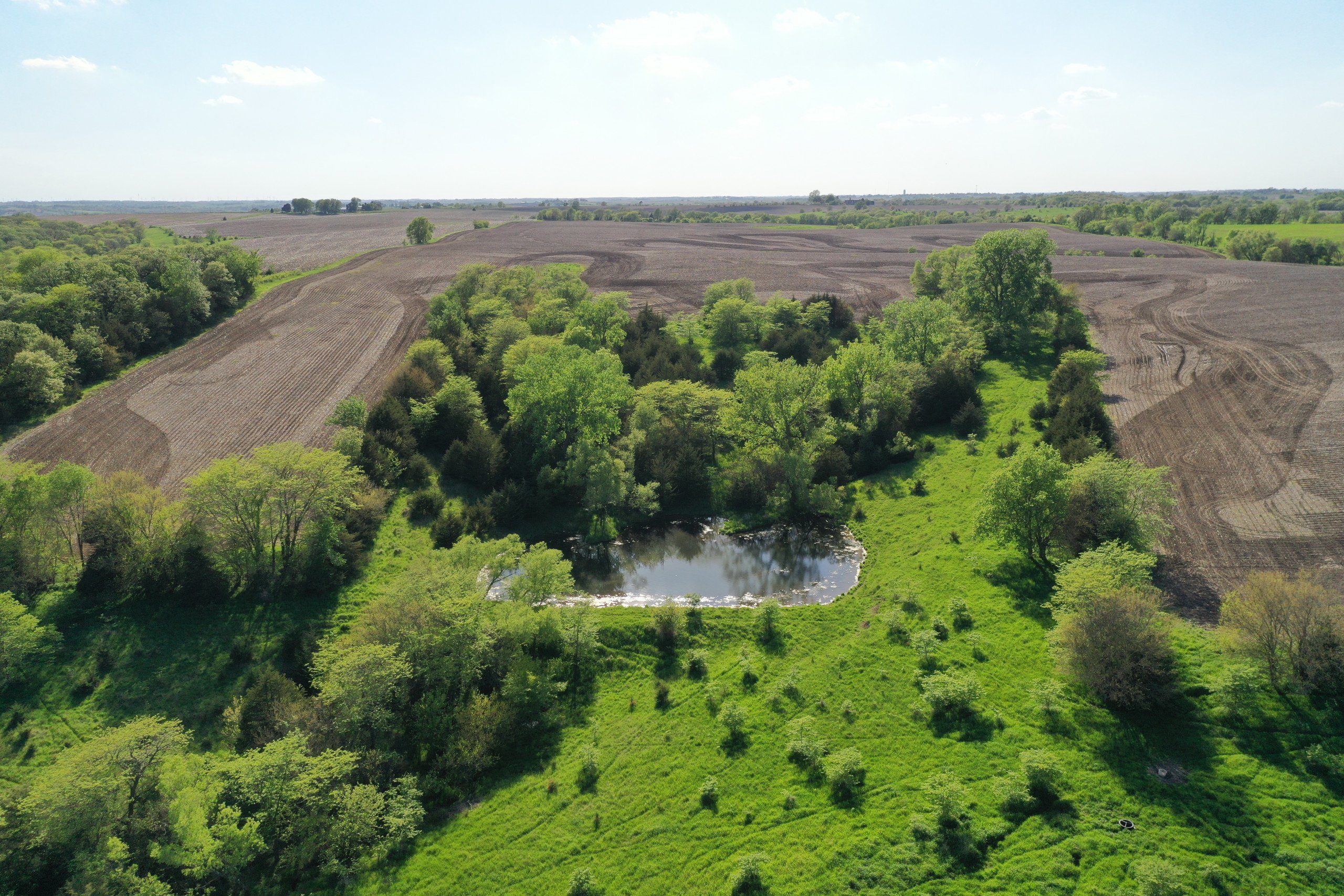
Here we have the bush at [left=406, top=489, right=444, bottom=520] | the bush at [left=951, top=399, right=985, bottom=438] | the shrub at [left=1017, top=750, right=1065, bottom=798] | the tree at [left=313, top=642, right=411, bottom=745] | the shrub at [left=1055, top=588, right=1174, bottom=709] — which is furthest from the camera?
the bush at [left=951, top=399, right=985, bottom=438]

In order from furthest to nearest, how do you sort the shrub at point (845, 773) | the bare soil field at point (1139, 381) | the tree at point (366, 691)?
the bare soil field at point (1139, 381) < the tree at point (366, 691) < the shrub at point (845, 773)

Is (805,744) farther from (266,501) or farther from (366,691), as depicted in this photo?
(266,501)

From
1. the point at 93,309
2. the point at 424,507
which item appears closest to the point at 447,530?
the point at 424,507

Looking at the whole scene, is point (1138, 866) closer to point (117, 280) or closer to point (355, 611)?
point (355, 611)

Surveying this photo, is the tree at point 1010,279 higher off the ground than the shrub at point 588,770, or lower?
higher

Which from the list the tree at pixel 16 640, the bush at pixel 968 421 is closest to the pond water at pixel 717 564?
the bush at pixel 968 421

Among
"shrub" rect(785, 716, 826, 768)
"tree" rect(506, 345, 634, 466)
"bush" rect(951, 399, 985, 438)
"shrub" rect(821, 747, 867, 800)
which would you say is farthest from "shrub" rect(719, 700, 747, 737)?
"bush" rect(951, 399, 985, 438)

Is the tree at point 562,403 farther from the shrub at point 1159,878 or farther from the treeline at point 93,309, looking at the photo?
the treeline at point 93,309

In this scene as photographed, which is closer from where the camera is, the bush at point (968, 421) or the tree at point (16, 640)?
the tree at point (16, 640)

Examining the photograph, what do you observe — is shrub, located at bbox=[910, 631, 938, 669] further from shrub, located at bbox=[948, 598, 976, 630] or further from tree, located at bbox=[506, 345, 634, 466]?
tree, located at bbox=[506, 345, 634, 466]
